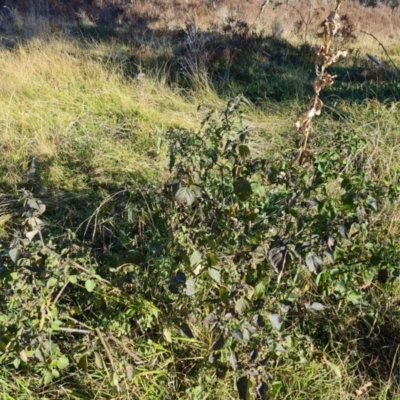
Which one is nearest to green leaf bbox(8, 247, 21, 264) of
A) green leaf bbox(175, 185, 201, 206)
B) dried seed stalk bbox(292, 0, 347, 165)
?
green leaf bbox(175, 185, 201, 206)

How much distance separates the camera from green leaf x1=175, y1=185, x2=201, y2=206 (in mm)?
1831

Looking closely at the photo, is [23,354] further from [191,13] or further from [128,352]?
[191,13]

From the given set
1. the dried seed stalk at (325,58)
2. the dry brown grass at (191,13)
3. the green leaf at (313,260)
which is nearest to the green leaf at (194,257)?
the green leaf at (313,260)

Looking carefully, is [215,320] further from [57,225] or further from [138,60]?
[138,60]

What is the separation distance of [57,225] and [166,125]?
177 centimetres

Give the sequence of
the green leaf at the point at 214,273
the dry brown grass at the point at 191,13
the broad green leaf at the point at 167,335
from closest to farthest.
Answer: the green leaf at the point at 214,273 → the broad green leaf at the point at 167,335 → the dry brown grass at the point at 191,13

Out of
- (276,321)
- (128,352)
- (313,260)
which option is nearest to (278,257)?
(313,260)

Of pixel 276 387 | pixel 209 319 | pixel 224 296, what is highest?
pixel 224 296

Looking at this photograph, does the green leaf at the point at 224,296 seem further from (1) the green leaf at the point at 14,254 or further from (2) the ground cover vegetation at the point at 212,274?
(1) the green leaf at the point at 14,254

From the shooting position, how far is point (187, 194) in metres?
1.85

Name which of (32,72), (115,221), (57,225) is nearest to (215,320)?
(115,221)

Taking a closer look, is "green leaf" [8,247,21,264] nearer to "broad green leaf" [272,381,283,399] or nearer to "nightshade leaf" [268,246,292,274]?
"nightshade leaf" [268,246,292,274]

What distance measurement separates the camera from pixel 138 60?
253 inches

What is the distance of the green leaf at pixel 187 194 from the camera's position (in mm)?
1831
